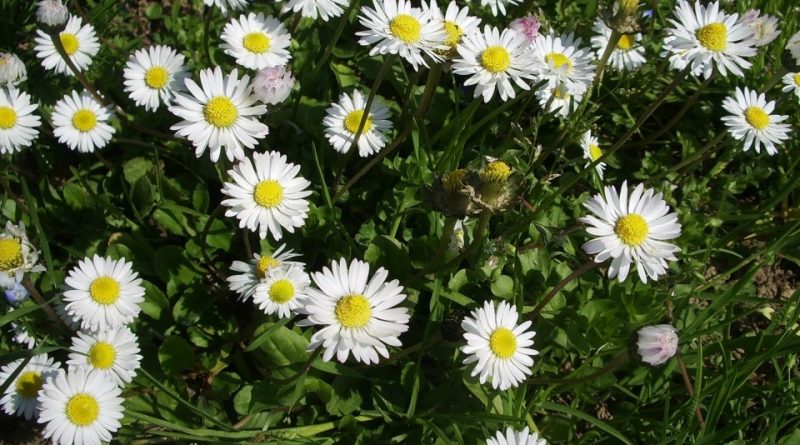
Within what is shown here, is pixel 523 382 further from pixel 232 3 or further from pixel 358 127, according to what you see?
pixel 232 3

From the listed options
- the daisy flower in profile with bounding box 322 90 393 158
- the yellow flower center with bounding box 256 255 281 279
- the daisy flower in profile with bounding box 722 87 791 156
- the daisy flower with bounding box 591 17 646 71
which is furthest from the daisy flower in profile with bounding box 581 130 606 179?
Answer: the yellow flower center with bounding box 256 255 281 279

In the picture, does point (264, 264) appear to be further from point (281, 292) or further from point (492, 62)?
point (492, 62)

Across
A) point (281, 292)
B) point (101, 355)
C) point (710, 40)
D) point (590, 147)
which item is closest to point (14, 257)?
point (101, 355)

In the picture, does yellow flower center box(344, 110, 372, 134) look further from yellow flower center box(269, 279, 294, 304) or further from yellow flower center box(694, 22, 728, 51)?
yellow flower center box(694, 22, 728, 51)

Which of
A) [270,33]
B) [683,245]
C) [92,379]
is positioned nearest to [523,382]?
[683,245]

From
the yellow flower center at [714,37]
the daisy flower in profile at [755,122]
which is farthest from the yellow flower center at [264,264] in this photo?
the daisy flower in profile at [755,122]

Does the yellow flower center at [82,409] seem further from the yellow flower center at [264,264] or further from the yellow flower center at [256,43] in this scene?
the yellow flower center at [256,43]
